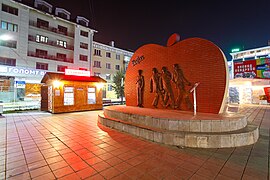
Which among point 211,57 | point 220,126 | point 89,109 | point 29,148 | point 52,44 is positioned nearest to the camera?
point 29,148

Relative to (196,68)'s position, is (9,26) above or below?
above

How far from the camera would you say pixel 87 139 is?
530 cm

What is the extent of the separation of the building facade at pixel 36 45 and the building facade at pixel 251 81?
24.0 m

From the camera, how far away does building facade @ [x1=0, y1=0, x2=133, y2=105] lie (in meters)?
19.3

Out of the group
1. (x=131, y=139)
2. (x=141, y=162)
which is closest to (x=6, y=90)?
(x=131, y=139)

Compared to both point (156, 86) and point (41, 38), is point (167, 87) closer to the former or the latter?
point (156, 86)

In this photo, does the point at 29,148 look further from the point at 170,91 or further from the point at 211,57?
the point at 211,57

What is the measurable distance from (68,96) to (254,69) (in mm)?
31321

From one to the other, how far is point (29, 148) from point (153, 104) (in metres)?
6.01

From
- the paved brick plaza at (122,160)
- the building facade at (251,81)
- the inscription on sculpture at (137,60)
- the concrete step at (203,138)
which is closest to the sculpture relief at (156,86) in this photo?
the inscription on sculpture at (137,60)

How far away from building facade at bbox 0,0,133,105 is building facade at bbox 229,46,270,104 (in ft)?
78.6

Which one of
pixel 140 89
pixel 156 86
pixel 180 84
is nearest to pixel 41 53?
pixel 140 89

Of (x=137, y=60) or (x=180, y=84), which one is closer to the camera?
(x=180, y=84)

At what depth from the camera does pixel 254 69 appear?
2598cm
